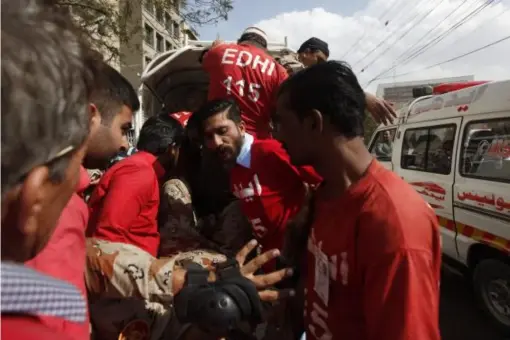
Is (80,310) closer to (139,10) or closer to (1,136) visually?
(1,136)

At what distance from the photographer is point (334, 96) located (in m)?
1.51

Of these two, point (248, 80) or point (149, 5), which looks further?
point (149, 5)

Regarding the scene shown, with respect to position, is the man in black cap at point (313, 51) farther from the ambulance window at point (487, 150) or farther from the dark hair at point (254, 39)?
the ambulance window at point (487, 150)

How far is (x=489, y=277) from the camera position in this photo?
4.77m

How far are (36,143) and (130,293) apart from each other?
0.92 m

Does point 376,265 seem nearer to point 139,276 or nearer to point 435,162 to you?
point 139,276

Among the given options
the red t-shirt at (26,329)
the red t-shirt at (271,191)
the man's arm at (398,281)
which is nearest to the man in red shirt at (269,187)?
the red t-shirt at (271,191)

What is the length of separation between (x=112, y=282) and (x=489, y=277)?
14.3 feet

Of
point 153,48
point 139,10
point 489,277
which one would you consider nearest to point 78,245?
point 489,277

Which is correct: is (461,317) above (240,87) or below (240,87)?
below

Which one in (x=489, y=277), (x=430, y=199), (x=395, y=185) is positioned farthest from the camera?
(x=430, y=199)

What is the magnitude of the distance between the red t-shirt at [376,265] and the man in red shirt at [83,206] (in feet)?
2.34

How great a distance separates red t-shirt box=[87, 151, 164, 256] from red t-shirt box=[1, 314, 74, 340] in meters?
1.38

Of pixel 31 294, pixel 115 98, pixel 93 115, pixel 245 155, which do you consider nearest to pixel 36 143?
pixel 31 294
